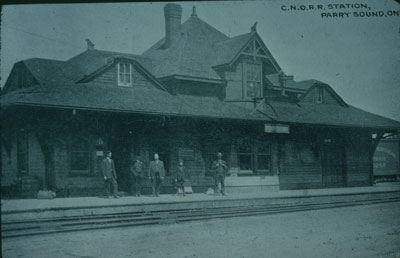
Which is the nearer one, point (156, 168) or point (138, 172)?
point (156, 168)

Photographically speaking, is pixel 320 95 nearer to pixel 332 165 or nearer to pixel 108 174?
pixel 332 165

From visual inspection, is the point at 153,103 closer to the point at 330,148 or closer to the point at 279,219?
the point at 279,219

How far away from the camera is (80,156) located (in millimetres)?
12219

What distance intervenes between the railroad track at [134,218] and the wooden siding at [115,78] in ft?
13.8

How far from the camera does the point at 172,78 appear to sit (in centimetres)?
1357

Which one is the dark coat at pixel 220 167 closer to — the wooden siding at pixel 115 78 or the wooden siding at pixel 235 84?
the wooden siding at pixel 235 84

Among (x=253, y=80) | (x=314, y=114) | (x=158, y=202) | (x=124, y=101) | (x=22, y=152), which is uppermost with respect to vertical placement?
(x=253, y=80)

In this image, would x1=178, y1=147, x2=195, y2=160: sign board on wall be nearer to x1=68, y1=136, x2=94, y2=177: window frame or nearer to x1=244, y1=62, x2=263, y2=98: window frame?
x1=68, y1=136, x2=94, y2=177: window frame

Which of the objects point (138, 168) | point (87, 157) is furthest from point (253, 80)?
point (87, 157)

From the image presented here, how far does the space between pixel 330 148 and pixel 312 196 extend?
221cm

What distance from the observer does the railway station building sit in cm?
1062

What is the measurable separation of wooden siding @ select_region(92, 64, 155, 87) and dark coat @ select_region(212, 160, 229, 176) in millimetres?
3333

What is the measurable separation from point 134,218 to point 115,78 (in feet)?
16.1

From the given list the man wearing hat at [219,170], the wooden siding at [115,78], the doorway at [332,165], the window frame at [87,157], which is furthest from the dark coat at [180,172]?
the doorway at [332,165]
